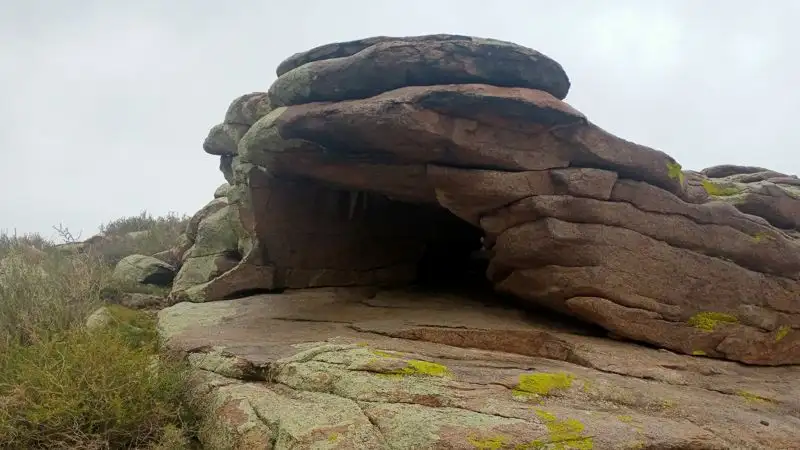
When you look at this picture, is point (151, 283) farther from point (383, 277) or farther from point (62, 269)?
point (383, 277)

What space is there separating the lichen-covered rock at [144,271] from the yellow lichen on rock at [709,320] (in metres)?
10.6

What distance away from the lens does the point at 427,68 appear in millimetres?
8648

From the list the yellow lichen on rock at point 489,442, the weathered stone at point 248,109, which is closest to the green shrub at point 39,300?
the weathered stone at point 248,109

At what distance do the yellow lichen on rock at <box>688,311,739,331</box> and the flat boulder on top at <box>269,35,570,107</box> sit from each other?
3882 mm

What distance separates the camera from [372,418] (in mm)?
5711

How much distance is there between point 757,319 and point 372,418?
6.58 m

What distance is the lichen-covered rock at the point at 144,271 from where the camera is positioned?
13555 millimetres

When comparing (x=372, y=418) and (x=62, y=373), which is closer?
(x=372, y=418)

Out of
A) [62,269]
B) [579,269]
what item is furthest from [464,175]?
[62,269]

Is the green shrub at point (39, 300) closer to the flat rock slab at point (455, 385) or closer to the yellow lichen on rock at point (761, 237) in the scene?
the flat rock slab at point (455, 385)

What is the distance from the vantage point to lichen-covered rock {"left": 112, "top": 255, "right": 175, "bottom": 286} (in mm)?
13555

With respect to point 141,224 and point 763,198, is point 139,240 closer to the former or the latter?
point 141,224

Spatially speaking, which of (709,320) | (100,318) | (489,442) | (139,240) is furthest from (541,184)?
(139,240)

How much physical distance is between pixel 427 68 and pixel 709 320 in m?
5.39
